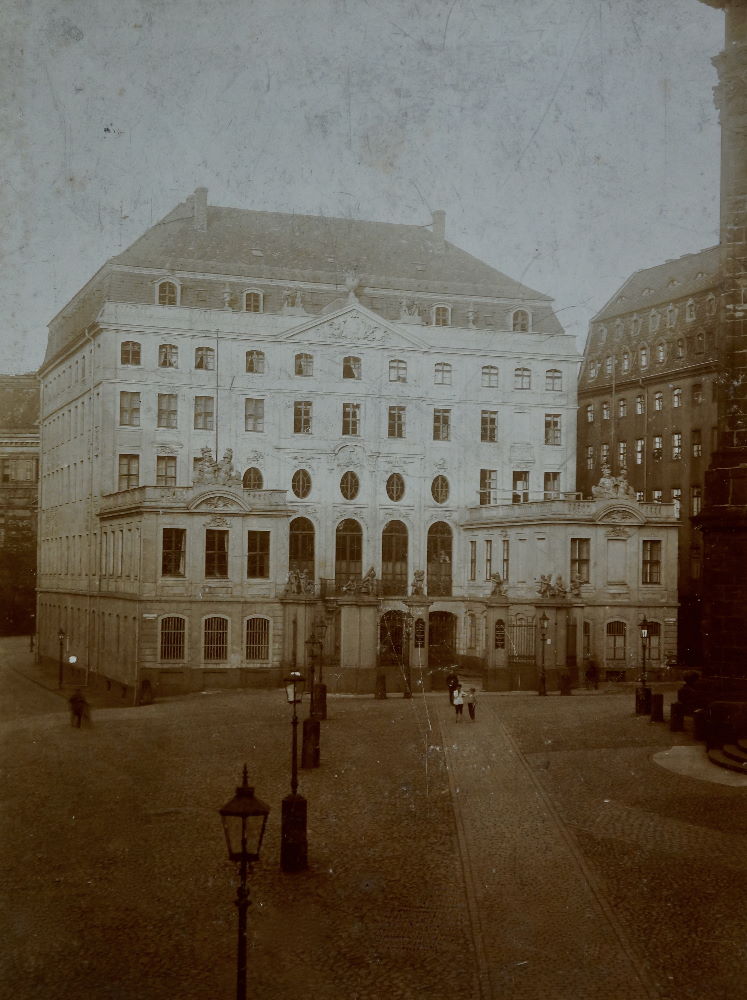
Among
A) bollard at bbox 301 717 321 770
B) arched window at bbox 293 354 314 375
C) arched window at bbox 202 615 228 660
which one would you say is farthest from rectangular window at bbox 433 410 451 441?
bollard at bbox 301 717 321 770

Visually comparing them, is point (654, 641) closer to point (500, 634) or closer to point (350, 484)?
point (500, 634)

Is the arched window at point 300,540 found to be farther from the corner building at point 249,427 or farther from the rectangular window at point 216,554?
the rectangular window at point 216,554

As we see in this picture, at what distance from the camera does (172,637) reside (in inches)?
1034

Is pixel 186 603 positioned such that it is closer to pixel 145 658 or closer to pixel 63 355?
pixel 145 658

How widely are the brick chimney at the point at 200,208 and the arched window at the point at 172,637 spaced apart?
833cm

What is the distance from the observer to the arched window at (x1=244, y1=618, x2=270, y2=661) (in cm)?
2573

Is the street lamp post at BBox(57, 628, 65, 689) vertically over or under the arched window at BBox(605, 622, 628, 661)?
over

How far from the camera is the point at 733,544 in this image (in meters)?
27.1

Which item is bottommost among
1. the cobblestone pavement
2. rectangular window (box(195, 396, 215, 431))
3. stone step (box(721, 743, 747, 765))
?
the cobblestone pavement

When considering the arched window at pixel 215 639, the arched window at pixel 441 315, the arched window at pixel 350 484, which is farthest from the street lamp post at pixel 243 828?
the arched window at pixel 441 315

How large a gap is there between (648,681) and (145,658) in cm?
2214

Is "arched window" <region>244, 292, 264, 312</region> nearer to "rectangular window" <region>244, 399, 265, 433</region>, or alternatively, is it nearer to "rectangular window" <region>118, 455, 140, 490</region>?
"rectangular window" <region>244, 399, 265, 433</region>

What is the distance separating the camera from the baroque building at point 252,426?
24062mm

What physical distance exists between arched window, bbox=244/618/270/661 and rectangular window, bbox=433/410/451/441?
6604mm
